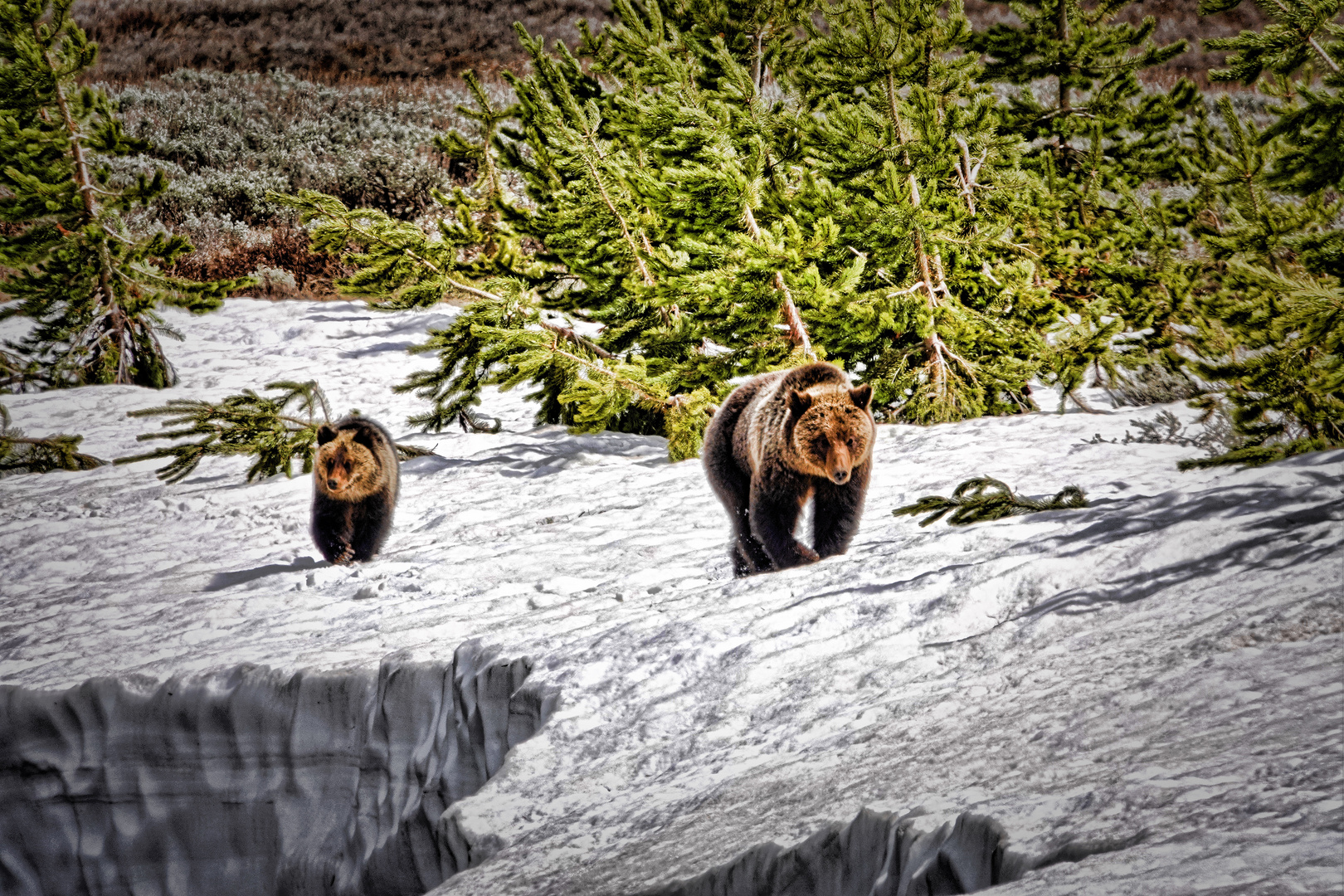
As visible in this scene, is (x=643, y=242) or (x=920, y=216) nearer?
(x=920, y=216)

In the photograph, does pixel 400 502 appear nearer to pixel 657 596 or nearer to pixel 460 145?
pixel 657 596

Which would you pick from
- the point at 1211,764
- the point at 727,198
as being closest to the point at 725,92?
the point at 727,198

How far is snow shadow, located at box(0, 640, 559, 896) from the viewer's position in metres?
4.32

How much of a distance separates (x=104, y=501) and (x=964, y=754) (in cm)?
811

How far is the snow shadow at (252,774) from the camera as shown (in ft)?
14.2

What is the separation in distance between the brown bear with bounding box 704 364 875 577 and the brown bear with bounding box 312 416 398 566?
2740 millimetres

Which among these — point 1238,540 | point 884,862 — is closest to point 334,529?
point 884,862

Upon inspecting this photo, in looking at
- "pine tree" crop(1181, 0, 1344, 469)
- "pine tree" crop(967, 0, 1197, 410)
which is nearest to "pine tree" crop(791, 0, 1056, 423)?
→ "pine tree" crop(967, 0, 1197, 410)

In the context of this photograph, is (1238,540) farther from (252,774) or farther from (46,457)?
(46,457)

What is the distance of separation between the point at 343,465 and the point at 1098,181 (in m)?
6.55

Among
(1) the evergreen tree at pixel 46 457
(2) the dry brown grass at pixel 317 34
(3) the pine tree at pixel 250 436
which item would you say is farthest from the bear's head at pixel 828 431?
(2) the dry brown grass at pixel 317 34

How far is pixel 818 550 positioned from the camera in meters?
4.93

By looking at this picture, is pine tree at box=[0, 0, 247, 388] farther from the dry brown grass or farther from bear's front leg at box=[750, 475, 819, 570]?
the dry brown grass

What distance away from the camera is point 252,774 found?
4.80 m
